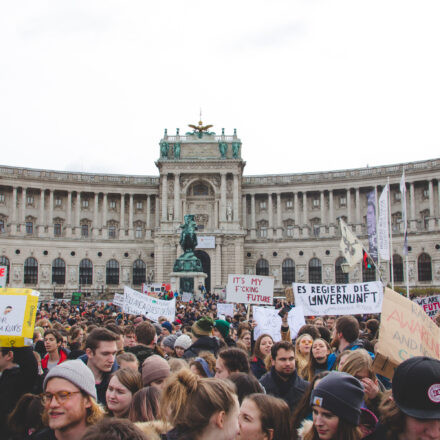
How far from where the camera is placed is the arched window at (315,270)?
7594cm

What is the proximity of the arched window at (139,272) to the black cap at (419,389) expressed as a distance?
73156 mm

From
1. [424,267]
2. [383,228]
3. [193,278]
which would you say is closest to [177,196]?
[193,278]

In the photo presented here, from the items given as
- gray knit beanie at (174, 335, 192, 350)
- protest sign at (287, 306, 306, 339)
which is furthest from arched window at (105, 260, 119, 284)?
gray knit beanie at (174, 335, 192, 350)

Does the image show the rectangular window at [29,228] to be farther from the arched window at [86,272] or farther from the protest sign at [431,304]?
the protest sign at [431,304]

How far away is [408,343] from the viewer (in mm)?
7164

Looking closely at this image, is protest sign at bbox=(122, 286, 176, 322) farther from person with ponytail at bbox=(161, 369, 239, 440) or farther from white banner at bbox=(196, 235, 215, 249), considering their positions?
white banner at bbox=(196, 235, 215, 249)

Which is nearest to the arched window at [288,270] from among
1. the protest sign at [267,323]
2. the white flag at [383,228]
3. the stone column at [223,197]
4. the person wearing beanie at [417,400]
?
the stone column at [223,197]

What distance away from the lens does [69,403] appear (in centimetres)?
557

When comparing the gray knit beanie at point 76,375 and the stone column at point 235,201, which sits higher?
the stone column at point 235,201

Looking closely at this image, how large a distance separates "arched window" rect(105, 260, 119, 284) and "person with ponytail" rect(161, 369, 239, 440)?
2860 inches

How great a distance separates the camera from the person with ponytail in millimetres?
5250

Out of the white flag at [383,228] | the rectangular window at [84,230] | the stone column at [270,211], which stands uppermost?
the stone column at [270,211]

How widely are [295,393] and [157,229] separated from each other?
68.3 metres

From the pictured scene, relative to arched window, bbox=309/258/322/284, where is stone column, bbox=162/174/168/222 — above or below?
above
